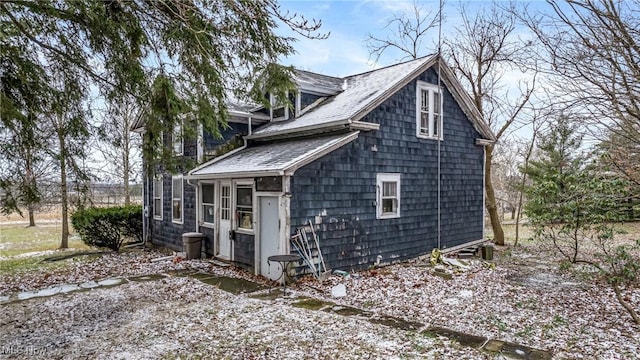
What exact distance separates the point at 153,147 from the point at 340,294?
4434mm

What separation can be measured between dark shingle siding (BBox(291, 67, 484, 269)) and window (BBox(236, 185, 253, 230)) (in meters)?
1.69

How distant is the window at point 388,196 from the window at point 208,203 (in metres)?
4.67

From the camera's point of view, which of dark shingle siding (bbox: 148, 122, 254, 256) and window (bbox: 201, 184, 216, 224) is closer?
window (bbox: 201, 184, 216, 224)

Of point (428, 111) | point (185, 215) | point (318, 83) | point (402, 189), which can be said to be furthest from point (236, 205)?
point (428, 111)

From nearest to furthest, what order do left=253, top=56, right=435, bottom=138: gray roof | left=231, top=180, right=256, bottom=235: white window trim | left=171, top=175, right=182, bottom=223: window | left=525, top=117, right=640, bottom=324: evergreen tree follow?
left=525, top=117, right=640, bottom=324: evergreen tree → left=231, top=180, right=256, bottom=235: white window trim → left=253, top=56, right=435, bottom=138: gray roof → left=171, top=175, right=182, bottom=223: window

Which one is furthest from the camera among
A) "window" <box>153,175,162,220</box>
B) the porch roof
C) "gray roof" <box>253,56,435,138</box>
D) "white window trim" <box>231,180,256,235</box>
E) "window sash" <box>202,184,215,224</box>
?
"window" <box>153,175,162,220</box>

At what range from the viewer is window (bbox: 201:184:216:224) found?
1129cm

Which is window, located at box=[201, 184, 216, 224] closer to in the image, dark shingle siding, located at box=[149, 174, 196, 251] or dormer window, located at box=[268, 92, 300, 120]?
dark shingle siding, located at box=[149, 174, 196, 251]

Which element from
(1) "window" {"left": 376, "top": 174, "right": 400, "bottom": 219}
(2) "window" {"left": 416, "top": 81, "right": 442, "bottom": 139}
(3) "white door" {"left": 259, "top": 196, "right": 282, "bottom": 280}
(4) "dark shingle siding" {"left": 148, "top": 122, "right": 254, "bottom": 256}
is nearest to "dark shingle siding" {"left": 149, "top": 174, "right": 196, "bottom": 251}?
(4) "dark shingle siding" {"left": 148, "top": 122, "right": 254, "bottom": 256}

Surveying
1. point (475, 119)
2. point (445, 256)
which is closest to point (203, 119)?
point (445, 256)

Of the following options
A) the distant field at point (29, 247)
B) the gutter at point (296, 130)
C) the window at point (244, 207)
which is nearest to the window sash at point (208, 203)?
the window at point (244, 207)

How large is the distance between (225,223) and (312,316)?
5.14 meters

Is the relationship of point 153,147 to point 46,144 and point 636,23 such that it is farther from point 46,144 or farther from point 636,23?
point 636,23

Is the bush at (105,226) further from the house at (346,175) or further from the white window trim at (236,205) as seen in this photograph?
the white window trim at (236,205)
